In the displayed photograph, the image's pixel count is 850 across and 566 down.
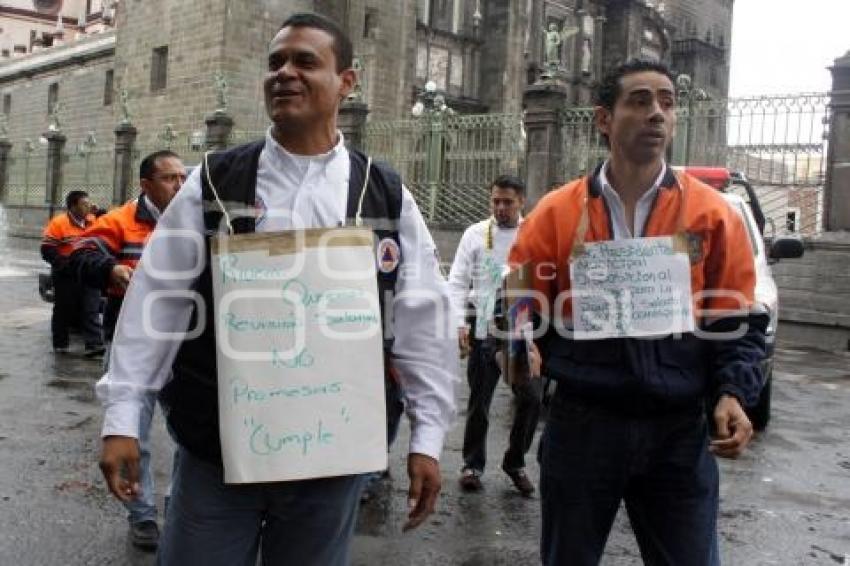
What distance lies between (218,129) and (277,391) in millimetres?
25374

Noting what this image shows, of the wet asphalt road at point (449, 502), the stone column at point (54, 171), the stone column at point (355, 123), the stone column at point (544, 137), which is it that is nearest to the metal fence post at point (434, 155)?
the stone column at point (355, 123)

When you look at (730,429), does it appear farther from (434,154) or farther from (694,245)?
(434,154)

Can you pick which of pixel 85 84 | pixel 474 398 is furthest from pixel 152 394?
pixel 85 84

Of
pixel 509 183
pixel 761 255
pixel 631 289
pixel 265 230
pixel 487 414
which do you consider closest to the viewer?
pixel 265 230

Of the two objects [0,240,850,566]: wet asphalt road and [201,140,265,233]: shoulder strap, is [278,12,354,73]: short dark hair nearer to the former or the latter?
[201,140,265,233]: shoulder strap

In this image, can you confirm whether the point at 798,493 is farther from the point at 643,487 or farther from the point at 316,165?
the point at 316,165

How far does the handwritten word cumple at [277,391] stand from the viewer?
2.31m

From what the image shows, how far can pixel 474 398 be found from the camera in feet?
19.7

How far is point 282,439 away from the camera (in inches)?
91.0

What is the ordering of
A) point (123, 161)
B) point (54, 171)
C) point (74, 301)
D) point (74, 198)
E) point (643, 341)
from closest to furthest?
1. point (643, 341)
2. point (74, 198)
3. point (74, 301)
4. point (123, 161)
5. point (54, 171)

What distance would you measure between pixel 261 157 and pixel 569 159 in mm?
17059

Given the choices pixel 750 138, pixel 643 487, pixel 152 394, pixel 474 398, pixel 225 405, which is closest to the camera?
pixel 225 405

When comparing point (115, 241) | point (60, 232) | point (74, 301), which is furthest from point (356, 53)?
point (115, 241)

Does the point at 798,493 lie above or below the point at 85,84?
below
